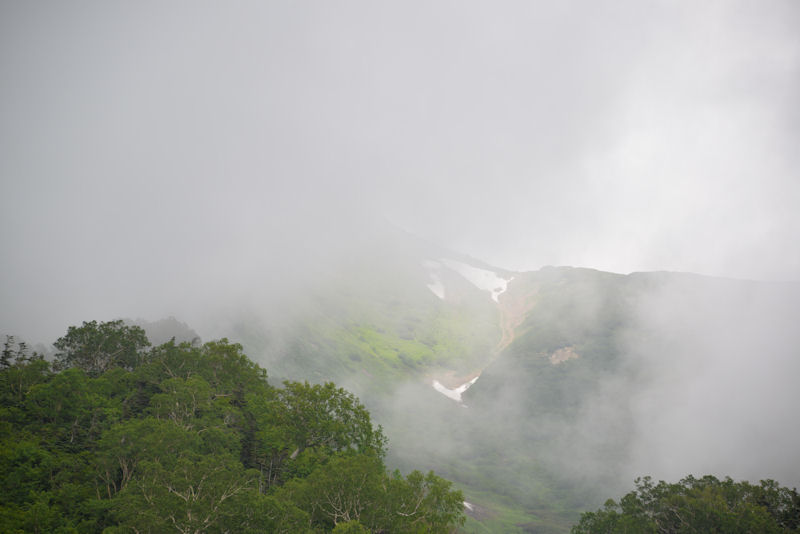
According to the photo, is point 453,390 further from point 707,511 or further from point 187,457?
point 187,457

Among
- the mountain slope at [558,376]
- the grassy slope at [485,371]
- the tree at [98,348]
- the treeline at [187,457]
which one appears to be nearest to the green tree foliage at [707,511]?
the treeline at [187,457]

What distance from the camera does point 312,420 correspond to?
3953cm

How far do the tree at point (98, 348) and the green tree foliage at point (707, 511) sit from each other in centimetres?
5902

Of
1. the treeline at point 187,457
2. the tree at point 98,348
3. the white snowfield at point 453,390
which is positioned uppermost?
the white snowfield at point 453,390

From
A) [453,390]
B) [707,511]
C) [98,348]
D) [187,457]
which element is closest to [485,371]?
[453,390]

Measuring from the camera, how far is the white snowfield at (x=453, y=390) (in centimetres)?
12838

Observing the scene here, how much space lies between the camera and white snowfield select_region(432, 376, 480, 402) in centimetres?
12838

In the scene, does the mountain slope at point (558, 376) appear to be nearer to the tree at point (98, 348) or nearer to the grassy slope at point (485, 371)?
the grassy slope at point (485, 371)

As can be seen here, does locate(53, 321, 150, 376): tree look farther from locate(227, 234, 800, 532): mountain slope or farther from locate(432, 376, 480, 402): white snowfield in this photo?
locate(432, 376, 480, 402): white snowfield

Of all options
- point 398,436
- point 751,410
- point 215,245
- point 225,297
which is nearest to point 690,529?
point 398,436

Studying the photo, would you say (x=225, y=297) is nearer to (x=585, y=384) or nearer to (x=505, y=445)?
(x=505, y=445)

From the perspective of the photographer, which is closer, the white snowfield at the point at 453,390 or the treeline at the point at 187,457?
the treeline at the point at 187,457

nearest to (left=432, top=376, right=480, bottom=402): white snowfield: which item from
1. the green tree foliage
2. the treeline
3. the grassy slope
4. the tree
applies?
the grassy slope

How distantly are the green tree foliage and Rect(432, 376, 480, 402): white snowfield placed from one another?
8643 cm
